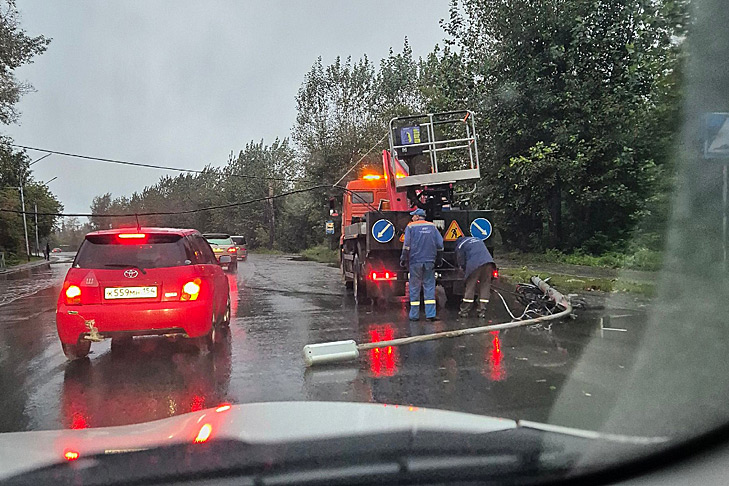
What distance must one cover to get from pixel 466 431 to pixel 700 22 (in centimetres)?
913

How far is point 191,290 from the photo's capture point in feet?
24.1

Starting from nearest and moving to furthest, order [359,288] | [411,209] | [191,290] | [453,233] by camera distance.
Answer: [191,290]
[453,233]
[411,209]
[359,288]

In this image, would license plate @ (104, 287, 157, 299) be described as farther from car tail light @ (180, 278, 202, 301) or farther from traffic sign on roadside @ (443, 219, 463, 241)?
traffic sign on roadside @ (443, 219, 463, 241)

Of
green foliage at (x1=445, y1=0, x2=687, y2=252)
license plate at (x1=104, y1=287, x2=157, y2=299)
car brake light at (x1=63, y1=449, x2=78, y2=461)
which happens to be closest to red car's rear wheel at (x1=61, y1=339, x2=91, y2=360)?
license plate at (x1=104, y1=287, x2=157, y2=299)

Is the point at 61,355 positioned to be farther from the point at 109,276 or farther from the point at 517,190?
the point at 517,190

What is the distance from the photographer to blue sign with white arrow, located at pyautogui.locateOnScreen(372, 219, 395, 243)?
11.2m

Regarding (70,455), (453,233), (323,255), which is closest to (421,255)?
(453,233)

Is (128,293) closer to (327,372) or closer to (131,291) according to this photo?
(131,291)

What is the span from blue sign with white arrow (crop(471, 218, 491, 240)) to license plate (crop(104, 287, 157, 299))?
6.19 m

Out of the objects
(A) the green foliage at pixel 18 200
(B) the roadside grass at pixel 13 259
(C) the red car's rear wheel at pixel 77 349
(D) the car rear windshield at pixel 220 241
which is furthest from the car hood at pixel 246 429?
(B) the roadside grass at pixel 13 259

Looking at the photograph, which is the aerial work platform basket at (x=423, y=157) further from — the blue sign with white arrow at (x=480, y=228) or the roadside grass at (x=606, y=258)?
the roadside grass at (x=606, y=258)

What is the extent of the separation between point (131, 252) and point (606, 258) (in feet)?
56.4

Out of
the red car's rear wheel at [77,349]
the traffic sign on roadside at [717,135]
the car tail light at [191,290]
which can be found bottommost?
the red car's rear wheel at [77,349]

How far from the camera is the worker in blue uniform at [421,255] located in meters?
9.77
